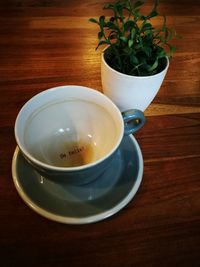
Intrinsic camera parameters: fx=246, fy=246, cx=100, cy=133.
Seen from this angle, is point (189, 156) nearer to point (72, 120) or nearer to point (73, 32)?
point (72, 120)

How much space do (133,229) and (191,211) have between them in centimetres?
9

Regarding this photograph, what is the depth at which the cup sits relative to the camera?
1.12ft

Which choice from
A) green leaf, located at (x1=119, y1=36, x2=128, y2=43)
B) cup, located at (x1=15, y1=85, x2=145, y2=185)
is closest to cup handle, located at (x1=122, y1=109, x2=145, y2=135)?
cup, located at (x1=15, y1=85, x2=145, y2=185)

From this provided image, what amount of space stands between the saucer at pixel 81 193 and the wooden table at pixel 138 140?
17 millimetres

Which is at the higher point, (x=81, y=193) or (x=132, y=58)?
(x=132, y=58)

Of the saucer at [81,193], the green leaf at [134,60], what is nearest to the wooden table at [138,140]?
the saucer at [81,193]

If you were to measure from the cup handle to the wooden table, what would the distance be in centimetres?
8

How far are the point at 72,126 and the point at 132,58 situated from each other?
150mm

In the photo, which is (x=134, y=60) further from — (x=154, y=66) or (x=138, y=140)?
(x=138, y=140)

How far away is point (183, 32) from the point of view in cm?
70

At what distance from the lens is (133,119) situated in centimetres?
35

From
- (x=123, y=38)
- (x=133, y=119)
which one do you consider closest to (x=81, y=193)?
(x=133, y=119)

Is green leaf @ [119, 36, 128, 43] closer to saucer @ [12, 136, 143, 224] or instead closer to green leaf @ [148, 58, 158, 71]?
green leaf @ [148, 58, 158, 71]

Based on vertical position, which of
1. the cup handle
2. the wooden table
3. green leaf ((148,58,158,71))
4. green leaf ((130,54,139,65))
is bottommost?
the wooden table
